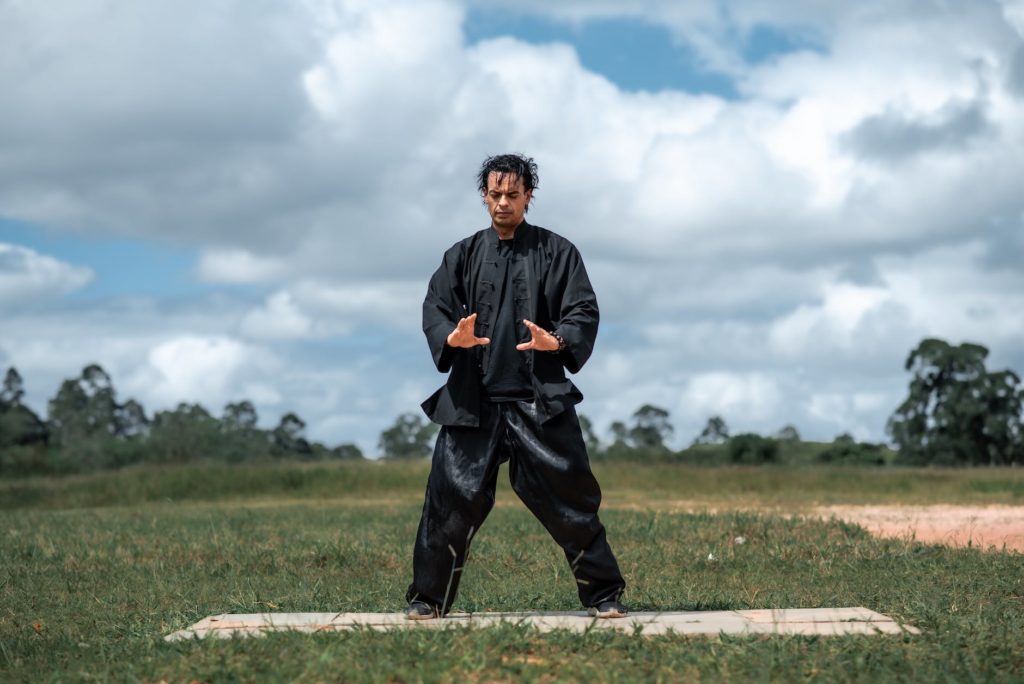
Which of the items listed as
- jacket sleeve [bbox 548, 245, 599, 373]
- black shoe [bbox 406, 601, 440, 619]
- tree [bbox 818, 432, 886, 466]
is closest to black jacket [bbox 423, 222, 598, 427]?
jacket sleeve [bbox 548, 245, 599, 373]

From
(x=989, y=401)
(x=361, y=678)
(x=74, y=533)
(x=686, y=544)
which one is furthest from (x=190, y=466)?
(x=989, y=401)

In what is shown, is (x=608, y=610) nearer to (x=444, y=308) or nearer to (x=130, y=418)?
(x=444, y=308)

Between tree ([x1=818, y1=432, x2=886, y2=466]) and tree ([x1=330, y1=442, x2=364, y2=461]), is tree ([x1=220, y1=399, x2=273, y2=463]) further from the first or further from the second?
tree ([x1=818, y1=432, x2=886, y2=466])

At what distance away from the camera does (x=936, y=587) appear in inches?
356

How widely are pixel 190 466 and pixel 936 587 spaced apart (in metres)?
18.2

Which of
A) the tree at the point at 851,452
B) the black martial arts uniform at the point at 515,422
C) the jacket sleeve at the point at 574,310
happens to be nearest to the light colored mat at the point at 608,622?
the black martial arts uniform at the point at 515,422

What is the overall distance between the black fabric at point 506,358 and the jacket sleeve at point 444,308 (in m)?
0.23

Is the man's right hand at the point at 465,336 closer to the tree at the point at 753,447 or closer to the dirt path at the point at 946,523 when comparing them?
the dirt path at the point at 946,523

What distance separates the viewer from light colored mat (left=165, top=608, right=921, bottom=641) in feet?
19.5

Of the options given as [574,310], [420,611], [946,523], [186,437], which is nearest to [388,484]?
[186,437]

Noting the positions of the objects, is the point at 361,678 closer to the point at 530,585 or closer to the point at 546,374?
the point at 546,374

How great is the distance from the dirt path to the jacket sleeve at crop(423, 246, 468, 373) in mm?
6880

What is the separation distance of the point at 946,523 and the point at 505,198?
35.1 ft

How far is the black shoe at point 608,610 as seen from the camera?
6.32 m
